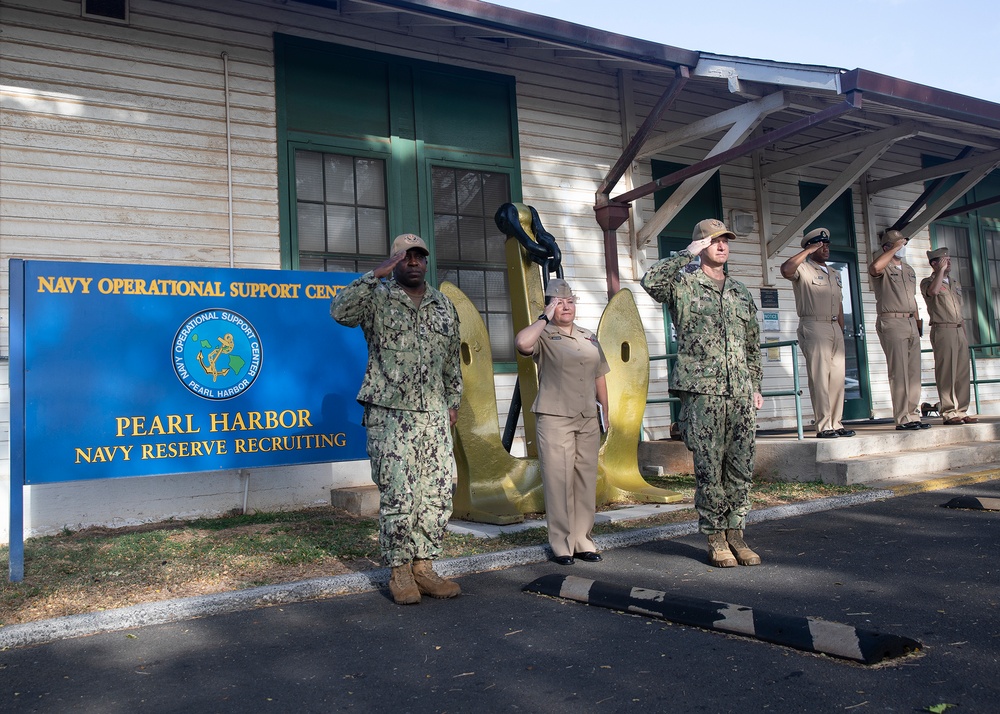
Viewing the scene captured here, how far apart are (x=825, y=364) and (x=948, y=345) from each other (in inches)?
97.1

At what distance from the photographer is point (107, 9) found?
675 centimetres

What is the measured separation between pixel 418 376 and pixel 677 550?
2.08 m

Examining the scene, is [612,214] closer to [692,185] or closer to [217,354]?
[692,185]

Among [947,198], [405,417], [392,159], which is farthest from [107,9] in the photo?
[947,198]

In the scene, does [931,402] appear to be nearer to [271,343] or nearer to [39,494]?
[271,343]

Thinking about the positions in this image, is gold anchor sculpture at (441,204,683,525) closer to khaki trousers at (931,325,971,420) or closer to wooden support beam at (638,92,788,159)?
wooden support beam at (638,92,788,159)

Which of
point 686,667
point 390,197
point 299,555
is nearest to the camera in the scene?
point 686,667

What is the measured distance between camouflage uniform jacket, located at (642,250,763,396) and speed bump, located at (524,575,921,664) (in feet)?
4.38

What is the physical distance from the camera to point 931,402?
12406 millimetres

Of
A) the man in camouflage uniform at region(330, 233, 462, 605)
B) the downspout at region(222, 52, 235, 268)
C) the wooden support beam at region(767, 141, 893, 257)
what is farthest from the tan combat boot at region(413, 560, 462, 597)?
the wooden support beam at region(767, 141, 893, 257)

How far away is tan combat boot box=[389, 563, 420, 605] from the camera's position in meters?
4.26

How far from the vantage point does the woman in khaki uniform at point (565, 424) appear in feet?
16.8

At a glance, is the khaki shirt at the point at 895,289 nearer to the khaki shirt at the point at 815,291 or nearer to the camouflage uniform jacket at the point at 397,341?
the khaki shirt at the point at 815,291

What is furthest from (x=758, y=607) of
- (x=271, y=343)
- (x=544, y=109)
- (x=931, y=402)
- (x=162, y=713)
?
(x=931, y=402)
